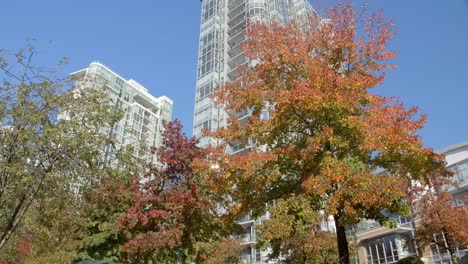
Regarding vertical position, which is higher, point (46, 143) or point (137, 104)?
point (137, 104)

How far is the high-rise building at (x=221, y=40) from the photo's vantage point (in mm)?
59000

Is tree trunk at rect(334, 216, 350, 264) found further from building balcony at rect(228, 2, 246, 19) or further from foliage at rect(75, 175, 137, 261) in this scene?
building balcony at rect(228, 2, 246, 19)

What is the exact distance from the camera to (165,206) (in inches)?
663

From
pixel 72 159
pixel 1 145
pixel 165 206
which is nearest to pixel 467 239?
Result: pixel 165 206

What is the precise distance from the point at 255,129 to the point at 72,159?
6.59 metres

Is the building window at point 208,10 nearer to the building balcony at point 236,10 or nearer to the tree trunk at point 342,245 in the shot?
the building balcony at point 236,10

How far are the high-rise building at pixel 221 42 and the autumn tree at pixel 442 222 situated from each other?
112 feet

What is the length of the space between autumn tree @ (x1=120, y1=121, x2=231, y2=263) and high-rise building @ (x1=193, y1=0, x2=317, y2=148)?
3800cm

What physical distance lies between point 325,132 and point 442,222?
13881 mm

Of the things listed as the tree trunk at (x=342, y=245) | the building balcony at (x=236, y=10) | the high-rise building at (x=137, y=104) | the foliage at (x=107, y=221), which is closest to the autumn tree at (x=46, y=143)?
the foliage at (x=107, y=221)

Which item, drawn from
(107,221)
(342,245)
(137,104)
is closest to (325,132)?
(342,245)

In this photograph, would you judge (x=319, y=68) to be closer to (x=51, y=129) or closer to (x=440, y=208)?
(x=51, y=129)

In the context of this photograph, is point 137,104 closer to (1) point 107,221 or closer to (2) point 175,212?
(1) point 107,221

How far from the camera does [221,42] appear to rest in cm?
6694
